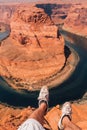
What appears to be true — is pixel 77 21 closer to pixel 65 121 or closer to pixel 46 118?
pixel 46 118

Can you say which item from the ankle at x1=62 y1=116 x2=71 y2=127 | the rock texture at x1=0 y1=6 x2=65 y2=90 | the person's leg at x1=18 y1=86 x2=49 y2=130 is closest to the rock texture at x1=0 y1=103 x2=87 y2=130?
the person's leg at x1=18 y1=86 x2=49 y2=130

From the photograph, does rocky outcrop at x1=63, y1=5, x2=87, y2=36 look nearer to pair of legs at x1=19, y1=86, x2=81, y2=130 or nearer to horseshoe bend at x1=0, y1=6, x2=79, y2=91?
horseshoe bend at x1=0, y1=6, x2=79, y2=91

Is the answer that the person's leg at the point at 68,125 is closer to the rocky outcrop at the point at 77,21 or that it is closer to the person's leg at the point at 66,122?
the person's leg at the point at 66,122

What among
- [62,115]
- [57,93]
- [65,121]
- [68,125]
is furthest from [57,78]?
[68,125]

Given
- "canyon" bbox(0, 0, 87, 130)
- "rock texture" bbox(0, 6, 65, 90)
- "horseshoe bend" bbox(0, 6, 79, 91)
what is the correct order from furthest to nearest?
"rock texture" bbox(0, 6, 65, 90) → "canyon" bbox(0, 0, 87, 130) → "horseshoe bend" bbox(0, 6, 79, 91)

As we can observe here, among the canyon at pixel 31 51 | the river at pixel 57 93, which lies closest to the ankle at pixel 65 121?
the river at pixel 57 93

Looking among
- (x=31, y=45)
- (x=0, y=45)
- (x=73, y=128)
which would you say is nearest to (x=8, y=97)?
(x=31, y=45)

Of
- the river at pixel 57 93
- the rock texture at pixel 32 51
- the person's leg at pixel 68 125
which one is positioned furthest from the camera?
the rock texture at pixel 32 51

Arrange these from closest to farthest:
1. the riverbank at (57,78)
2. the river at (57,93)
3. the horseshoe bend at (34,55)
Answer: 1. the river at (57,93)
2. the riverbank at (57,78)
3. the horseshoe bend at (34,55)
